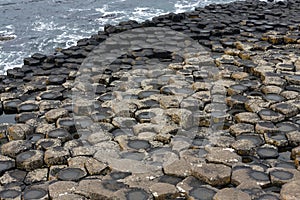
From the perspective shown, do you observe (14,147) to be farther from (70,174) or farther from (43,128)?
(70,174)

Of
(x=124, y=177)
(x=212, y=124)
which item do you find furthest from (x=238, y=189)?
(x=212, y=124)

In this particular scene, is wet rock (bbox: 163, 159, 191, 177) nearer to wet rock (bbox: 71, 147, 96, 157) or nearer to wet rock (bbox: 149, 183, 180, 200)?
wet rock (bbox: 149, 183, 180, 200)

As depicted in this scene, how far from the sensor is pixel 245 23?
10.9m

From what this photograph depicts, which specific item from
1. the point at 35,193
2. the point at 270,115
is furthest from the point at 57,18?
the point at 35,193

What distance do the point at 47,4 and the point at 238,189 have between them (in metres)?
13.5

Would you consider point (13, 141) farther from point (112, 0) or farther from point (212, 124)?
point (112, 0)

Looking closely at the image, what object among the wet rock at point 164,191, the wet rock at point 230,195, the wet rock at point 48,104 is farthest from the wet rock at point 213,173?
the wet rock at point 48,104

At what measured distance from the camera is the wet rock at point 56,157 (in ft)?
16.9

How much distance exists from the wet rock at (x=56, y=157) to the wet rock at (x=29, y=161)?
2.9 inches

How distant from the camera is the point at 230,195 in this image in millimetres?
4270

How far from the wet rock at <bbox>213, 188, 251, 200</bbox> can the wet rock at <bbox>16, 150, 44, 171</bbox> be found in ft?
6.98

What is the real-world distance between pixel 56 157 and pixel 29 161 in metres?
0.31

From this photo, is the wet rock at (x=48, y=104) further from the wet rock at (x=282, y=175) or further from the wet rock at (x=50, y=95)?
the wet rock at (x=282, y=175)

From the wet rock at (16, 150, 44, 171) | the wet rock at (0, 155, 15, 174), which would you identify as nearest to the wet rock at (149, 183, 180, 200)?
the wet rock at (16, 150, 44, 171)
